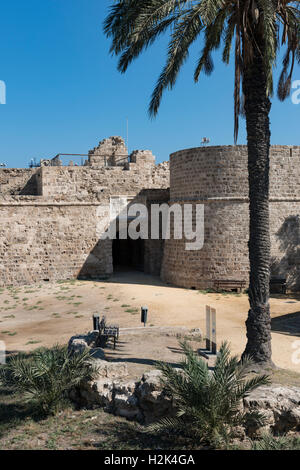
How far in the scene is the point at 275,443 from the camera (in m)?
4.46

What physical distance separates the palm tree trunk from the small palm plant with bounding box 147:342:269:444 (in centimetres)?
188

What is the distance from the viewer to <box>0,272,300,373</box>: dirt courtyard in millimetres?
8711

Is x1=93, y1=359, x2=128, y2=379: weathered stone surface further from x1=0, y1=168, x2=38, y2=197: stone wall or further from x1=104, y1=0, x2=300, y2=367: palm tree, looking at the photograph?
x1=0, y1=168, x2=38, y2=197: stone wall

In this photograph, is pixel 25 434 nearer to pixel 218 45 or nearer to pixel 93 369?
pixel 93 369

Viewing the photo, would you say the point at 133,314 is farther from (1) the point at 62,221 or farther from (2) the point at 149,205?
(2) the point at 149,205

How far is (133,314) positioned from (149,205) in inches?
339

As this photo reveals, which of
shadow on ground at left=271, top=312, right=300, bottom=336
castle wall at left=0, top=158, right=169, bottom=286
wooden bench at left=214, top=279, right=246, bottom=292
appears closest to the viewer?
shadow on ground at left=271, top=312, right=300, bottom=336

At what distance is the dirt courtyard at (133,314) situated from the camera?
28.6 feet

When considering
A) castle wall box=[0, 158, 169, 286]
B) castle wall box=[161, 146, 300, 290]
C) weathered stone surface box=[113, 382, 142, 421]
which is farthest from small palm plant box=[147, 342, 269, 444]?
castle wall box=[0, 158, 169, 286]

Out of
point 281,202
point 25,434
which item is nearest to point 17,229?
point 281,202

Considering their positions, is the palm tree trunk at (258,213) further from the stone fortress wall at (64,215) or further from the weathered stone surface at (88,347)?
the stone fortress wall at (64,215)

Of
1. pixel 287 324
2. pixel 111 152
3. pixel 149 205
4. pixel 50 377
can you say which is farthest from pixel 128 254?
pixel 50 377

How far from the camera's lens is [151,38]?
735 cm
